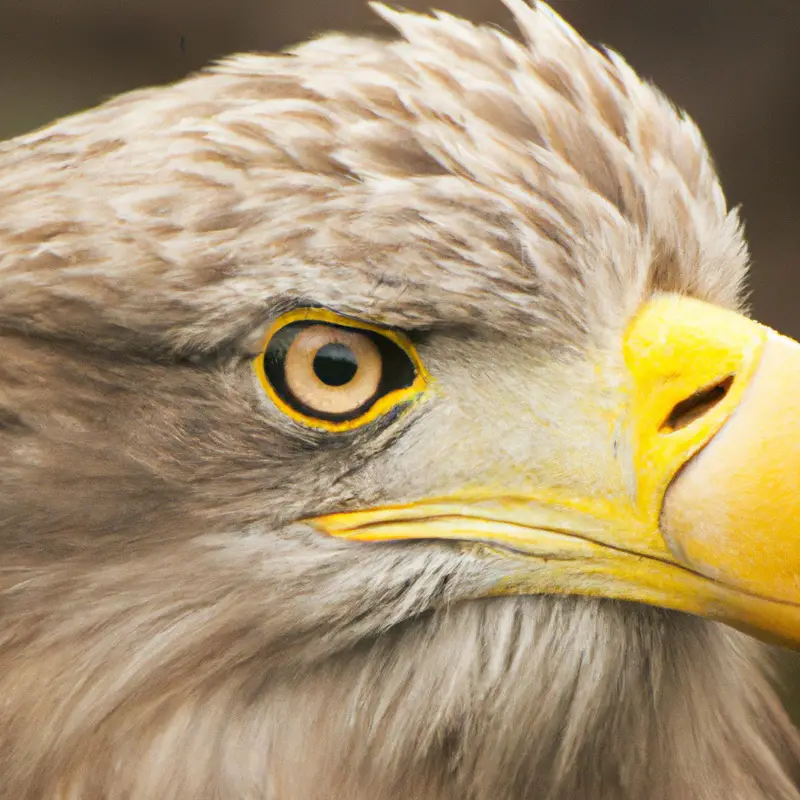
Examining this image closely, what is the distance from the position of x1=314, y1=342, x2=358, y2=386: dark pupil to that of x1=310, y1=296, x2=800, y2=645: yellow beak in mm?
126

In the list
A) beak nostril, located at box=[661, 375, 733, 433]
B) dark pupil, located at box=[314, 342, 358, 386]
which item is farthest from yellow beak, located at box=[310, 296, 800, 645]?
dark pupil, located at box=[314, 342, 358, 386]

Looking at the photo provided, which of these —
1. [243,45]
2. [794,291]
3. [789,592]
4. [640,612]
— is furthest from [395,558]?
[794,291]

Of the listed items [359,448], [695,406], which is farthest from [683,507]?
[359,448]

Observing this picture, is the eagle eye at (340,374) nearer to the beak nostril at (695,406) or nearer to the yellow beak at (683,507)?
the yellow beak at (683,507)

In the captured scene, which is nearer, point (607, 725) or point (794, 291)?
point (607, 725)

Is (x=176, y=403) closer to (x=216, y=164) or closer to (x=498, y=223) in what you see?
(x=216, y=164)

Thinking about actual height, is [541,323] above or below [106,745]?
above

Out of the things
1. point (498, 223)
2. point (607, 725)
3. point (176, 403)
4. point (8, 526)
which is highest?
point (498, 223)

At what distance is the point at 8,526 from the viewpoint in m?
1.12

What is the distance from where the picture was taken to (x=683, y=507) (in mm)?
1019

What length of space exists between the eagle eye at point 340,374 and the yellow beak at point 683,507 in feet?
0.32

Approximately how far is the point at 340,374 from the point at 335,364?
11 millimetres

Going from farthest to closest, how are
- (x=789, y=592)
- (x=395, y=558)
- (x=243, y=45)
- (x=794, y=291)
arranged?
(x=794, y=291)
(x=243, y=45)
(x=395, y=558)
(x=789, y=592)

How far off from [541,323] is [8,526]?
1.75 feet
